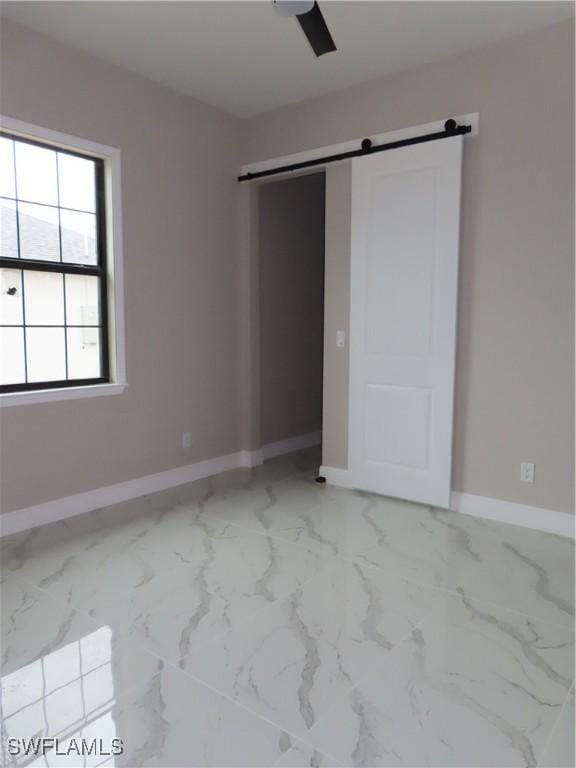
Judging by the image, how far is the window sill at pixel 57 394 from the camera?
10.4 feet

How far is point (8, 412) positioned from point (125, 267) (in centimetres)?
120

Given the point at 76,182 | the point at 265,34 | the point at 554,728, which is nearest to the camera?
the point at 554,728

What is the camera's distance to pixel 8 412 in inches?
124

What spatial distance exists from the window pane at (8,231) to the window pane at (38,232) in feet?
0.11

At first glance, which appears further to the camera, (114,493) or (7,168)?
(114,493)

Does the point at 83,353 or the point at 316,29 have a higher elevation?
the point at 316,29

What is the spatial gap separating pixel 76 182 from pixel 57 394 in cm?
135

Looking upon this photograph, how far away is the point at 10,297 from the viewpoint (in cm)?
318

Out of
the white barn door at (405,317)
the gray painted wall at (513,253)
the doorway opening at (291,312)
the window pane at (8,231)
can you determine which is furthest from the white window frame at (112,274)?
the gray painted wall at (513,253)

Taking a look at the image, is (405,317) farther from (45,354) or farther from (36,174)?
(36,174)

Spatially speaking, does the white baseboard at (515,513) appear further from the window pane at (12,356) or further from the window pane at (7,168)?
the window pane at (7,168)

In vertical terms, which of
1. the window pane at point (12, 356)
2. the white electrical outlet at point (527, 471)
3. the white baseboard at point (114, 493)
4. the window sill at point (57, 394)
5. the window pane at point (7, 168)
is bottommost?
the white baseboard at point (114, 493)

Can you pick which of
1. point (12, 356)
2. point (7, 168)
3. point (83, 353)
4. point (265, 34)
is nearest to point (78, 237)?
point (7, 168)

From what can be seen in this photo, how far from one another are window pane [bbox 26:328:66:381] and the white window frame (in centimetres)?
11
